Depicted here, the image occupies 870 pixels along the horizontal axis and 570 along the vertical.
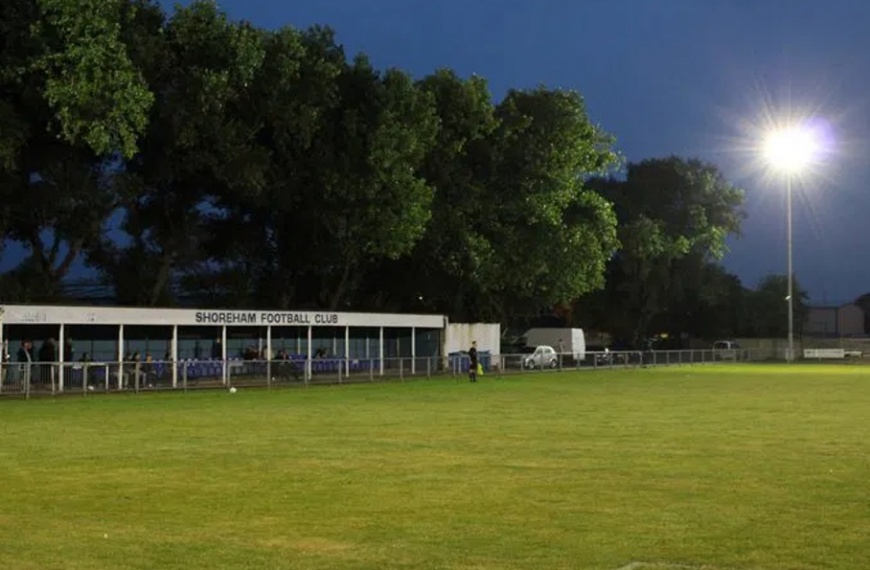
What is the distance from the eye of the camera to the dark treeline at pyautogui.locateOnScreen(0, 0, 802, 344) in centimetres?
4116

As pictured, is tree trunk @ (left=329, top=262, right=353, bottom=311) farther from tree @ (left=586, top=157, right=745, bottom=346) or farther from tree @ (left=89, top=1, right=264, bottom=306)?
tree @ (left=586, top=157, right=745, bottom=346)

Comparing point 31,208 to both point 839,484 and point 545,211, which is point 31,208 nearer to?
point 545,211

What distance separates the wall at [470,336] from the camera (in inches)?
2275

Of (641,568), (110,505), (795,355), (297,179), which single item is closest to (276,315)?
(297,179)

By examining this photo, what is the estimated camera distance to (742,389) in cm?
3872

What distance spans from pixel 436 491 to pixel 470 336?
46865mm

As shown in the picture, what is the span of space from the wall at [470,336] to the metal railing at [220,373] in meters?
2.35

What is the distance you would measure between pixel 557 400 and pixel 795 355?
205ft

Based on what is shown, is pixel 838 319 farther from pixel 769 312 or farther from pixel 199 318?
pixel 199 318

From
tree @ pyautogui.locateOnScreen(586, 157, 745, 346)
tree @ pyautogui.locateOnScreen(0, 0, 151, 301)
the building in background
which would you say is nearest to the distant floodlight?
tree @ pyautogui.locateOnScreen(586, 157, 745, 346)

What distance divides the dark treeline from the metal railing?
6311 mm

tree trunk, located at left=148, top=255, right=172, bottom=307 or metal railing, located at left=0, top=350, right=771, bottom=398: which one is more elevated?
tree trunk, located at left=148, top=255, right=172, bottom=307

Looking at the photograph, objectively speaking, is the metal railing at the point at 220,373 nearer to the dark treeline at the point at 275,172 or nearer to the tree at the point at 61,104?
the dark treeline at the point at 275,172

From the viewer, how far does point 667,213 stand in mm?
86750
